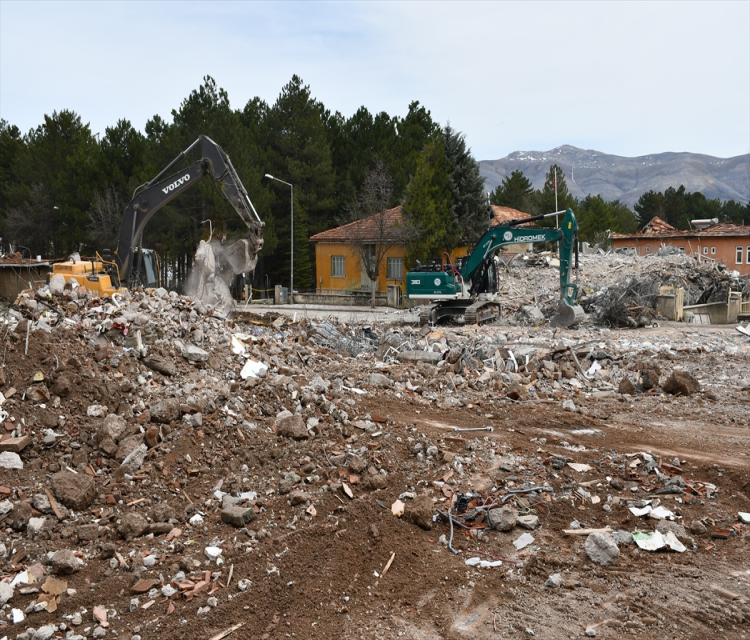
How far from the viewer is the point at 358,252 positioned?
36.1m

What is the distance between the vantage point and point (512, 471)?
24.0 feet

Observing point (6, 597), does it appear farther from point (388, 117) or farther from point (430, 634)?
point (388, 117)

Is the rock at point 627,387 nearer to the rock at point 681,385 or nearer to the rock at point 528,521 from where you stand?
the rock at point 681,385

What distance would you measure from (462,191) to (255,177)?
1066 cm

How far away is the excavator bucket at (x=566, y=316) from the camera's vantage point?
1959cm

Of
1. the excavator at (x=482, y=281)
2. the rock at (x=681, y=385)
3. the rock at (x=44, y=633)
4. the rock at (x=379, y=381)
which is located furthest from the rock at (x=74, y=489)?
the excavator at (x=482, y=281)

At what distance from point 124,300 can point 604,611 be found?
31.4ft

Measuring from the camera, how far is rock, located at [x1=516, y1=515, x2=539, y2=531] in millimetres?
6098

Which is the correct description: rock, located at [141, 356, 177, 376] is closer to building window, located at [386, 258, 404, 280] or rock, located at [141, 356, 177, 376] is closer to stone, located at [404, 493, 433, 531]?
stone, located at [404, 493, 433, 531]

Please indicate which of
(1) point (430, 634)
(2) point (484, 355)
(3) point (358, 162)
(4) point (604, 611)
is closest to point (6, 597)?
(1) point (430, 634)

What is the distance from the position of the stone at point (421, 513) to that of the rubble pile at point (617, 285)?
15.4 m

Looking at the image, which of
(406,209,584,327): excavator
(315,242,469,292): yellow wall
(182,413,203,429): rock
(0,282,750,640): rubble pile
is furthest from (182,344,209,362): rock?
(315,242,469,292): yellow wall

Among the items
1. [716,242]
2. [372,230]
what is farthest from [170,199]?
[716,242]

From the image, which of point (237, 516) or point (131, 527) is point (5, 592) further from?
point (237, 516)
